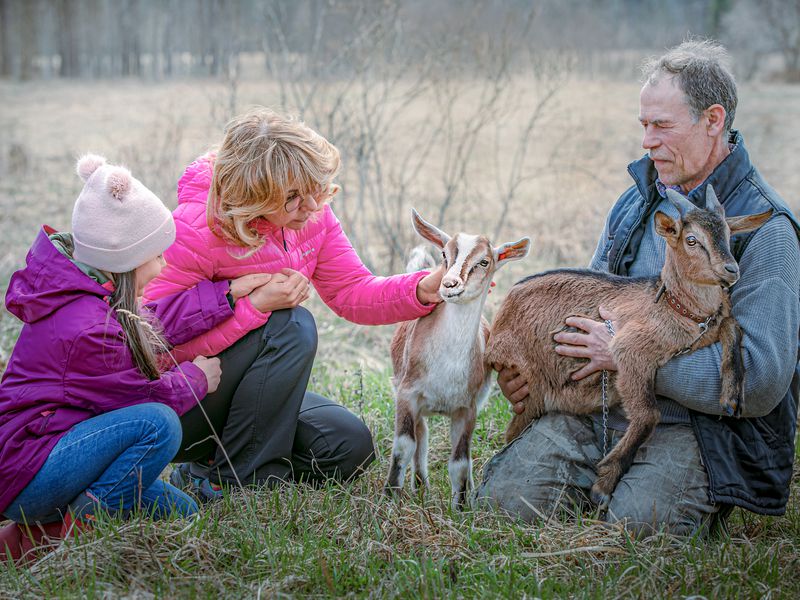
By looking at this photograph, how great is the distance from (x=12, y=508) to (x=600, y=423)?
2.68 metres

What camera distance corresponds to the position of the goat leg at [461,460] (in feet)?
12.6

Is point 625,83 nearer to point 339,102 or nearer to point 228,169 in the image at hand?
point 339,102

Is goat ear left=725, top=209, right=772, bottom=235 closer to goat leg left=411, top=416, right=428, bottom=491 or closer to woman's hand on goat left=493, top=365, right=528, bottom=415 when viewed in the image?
woman's hand on goat left=493, top=365, right=528, bottom=415

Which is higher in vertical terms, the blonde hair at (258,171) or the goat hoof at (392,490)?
the blonde hair at (258,171)

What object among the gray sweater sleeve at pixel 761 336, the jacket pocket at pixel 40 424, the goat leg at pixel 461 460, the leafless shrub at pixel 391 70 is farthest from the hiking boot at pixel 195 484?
the leafless shrub at pixel 391 70

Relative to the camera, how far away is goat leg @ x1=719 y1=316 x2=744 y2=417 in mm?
3445

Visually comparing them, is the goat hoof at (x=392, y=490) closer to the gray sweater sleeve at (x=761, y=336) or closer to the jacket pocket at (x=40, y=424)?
the gray sweater sleeve at (x=761, y=336)

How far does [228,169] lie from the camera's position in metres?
3.65

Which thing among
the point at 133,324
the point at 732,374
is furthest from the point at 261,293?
the point at 732,374

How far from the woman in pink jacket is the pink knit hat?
1.50 feet

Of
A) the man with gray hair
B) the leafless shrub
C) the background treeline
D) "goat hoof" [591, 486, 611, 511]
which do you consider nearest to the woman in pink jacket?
the man with gray hair

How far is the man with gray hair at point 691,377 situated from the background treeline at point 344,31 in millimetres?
4020

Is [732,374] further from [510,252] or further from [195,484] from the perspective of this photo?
[195,484]

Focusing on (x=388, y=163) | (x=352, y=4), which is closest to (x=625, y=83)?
(x=388, y=163)
